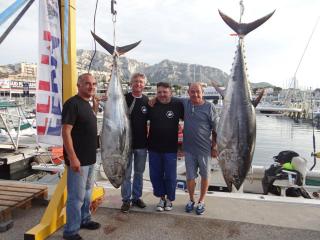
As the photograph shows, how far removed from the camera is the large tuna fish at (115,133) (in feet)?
11.1

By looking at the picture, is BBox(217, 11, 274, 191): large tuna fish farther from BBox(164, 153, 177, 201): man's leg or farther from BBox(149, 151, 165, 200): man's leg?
BBox(149, 151, 165, 200): man's leg

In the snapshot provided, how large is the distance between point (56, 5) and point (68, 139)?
1.43m

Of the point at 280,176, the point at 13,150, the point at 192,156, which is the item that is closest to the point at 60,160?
the point at 13,150

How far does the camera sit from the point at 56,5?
3.35m

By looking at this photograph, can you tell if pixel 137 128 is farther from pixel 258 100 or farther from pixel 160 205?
pixel 258 100

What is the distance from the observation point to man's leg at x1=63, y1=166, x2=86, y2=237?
300 centimetres

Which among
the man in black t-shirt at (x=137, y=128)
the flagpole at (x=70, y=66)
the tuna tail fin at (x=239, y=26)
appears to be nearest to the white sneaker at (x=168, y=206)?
the man in black t-shirt at (x=137, y=128)

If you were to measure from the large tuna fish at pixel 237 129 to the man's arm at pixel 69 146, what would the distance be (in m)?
1.33

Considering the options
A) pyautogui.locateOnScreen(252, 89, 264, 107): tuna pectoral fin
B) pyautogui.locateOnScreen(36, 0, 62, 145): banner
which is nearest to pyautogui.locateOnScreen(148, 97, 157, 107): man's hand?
pyautogui.locateOnScreen(36, 0, 62, 145): banner

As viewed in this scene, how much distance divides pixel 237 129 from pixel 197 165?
88 centimetres

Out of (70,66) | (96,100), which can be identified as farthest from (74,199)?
(70,66)

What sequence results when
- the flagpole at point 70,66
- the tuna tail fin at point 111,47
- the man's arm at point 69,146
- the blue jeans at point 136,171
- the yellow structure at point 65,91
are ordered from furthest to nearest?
the blue jeans at point 136,171 < the tuna tail fin at point 111,47 < the flagpole at point 70,66 < the yellow structure at point 65,91 < the man's arm at point 69,146

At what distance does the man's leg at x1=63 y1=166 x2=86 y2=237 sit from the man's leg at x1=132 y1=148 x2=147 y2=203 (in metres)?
0.86

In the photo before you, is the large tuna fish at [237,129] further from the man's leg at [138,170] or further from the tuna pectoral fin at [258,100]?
the man's leg at [138,170]
